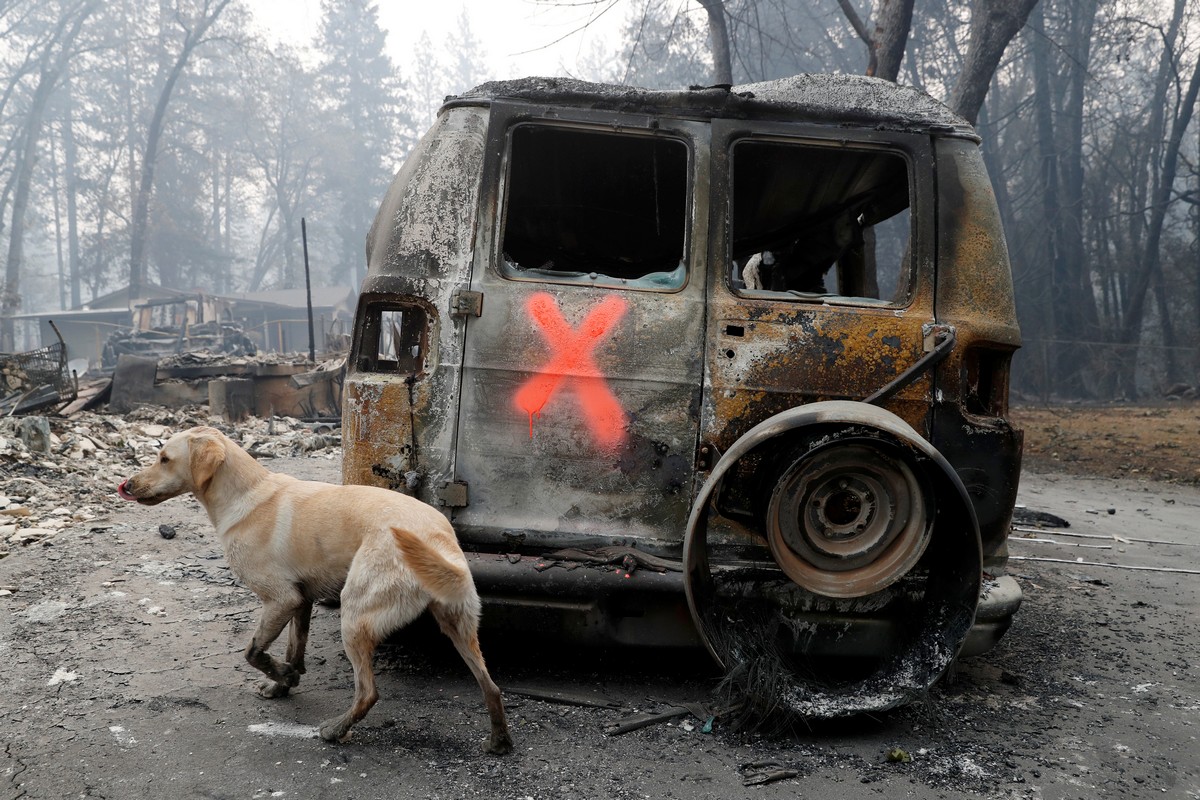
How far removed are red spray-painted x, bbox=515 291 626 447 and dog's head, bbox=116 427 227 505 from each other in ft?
3.84

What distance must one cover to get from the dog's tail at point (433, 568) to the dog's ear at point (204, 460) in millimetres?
930

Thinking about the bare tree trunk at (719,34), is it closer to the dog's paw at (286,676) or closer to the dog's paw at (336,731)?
the dog's paw at (286,676)

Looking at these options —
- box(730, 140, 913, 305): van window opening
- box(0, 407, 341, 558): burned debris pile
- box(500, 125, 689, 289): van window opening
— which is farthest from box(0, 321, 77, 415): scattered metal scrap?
box(730, 140, 913, 305): van window opening

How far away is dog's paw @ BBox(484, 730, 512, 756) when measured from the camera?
9.09 feet

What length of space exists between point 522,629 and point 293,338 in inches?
1666

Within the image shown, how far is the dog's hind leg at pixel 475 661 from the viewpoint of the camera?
276 centimetres

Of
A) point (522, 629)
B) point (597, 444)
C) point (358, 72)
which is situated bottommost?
point (522, 629)

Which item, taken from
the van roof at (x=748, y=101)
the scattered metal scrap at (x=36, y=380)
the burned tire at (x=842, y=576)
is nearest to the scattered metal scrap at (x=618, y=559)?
the burned tire at (x=842, y=576)

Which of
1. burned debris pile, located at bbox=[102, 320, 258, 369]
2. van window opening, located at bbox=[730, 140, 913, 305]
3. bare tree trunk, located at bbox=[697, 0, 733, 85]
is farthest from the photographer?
burned debris pile, located at bbox=[102, 320, 258, 369]

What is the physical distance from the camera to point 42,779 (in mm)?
2502

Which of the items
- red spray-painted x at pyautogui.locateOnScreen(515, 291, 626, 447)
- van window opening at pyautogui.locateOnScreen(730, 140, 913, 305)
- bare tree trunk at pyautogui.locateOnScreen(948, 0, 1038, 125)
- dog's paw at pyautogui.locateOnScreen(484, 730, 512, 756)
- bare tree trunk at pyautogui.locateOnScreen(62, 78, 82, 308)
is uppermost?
bare tree trunk at pyautogui.locateOnScreen(62, 78, 82, 308)

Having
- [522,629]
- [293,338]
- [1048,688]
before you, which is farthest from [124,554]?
[293,338]

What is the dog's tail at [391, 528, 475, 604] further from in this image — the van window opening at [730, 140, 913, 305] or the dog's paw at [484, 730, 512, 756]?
the van window opening at [730, 140, 913, 305]

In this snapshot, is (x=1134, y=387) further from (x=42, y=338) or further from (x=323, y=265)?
(x=323, y=265)
